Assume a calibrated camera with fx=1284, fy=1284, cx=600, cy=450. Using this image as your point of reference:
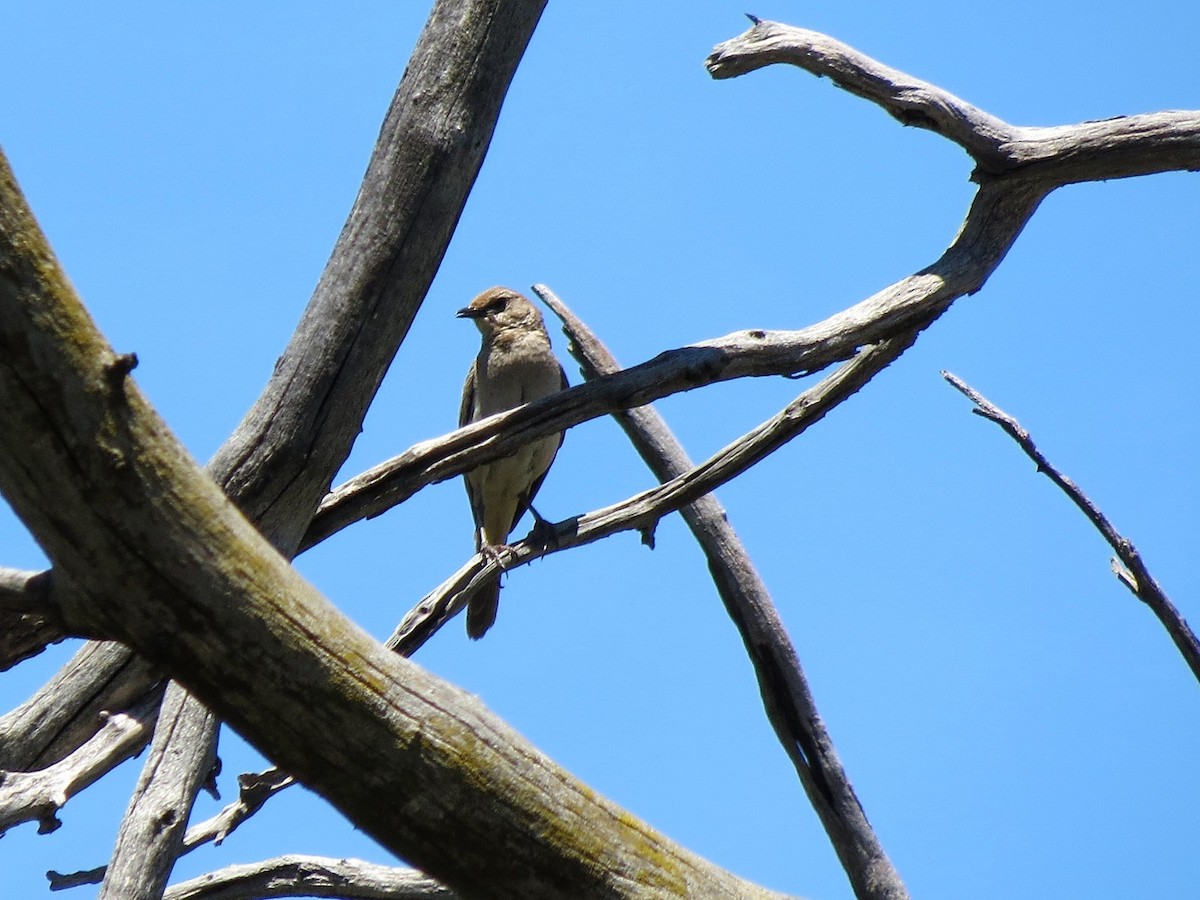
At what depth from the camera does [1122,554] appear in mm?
3908

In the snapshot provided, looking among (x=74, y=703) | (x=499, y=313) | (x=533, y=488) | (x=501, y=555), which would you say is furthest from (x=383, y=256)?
(x=533, y=488)

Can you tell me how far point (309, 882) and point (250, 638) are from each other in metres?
3.69

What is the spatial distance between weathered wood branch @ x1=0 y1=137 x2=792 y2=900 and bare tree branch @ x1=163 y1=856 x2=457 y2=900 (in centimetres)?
319

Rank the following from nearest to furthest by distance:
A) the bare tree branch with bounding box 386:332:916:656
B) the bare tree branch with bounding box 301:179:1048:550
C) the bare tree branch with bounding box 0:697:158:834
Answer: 1. the bare tree branch with bounding box 0:697:158:834
2. the bare tree branch with bounding box 301:179:1048:550
3. the bare tree branch with bounding box 386:332:916:656

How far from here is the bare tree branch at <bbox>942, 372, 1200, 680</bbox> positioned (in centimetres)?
384

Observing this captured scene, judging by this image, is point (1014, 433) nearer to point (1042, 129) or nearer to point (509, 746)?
point (1042, 129)

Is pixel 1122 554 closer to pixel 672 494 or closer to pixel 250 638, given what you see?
pixel 672 494

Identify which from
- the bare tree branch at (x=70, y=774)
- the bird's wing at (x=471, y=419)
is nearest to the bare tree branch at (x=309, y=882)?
the bare tree branch at (x=70, y=774)

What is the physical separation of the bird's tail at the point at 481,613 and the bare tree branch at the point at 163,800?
3205mm

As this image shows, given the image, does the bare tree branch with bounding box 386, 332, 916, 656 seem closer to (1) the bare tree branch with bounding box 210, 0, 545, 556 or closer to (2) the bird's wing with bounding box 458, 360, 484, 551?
(1) the bare tree branch with bounding box 210, 0, 545, 556

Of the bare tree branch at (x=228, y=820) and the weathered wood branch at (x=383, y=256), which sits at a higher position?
the weathered wood branch at (x=383, y=256)

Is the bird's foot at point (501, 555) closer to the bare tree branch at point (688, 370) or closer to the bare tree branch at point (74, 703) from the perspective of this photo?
the bare tree branch at point (688, 370)

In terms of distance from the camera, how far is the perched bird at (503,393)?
7.56 m

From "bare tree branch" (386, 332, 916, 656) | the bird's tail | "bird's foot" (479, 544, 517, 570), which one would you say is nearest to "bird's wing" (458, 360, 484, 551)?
the bird's tail
